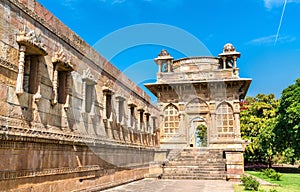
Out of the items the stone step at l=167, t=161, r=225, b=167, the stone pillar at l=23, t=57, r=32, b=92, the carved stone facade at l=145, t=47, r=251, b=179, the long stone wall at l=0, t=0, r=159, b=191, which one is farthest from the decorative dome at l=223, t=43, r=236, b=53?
the stone pillar at l=23, t=57, r=32, b=92

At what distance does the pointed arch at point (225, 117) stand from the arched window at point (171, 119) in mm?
2787

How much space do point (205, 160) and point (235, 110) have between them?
4.26m

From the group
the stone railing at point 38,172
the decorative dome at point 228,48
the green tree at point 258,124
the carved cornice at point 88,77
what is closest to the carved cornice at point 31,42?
the stone railing at point 38,172

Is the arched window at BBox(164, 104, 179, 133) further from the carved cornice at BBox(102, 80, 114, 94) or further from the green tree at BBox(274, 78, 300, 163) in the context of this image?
the carved cornice at BBox(102, 80, 114, 94)

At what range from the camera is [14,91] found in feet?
20.1

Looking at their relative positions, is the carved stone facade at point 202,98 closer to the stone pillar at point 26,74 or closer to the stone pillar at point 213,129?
the stone pillar at point 213,129

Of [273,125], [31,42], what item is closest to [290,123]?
[273,125]

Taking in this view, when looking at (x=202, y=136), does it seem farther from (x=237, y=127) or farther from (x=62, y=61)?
(x=62, y=61)

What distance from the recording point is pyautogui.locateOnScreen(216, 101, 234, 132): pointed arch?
19.1 metres

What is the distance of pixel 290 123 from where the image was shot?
1702 cm

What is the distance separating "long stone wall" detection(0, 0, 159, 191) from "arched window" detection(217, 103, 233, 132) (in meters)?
8.12

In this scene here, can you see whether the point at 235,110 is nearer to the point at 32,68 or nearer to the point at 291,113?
the point at 291,113

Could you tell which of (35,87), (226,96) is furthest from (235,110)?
(35,87)

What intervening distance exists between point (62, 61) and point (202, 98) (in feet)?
44.0
